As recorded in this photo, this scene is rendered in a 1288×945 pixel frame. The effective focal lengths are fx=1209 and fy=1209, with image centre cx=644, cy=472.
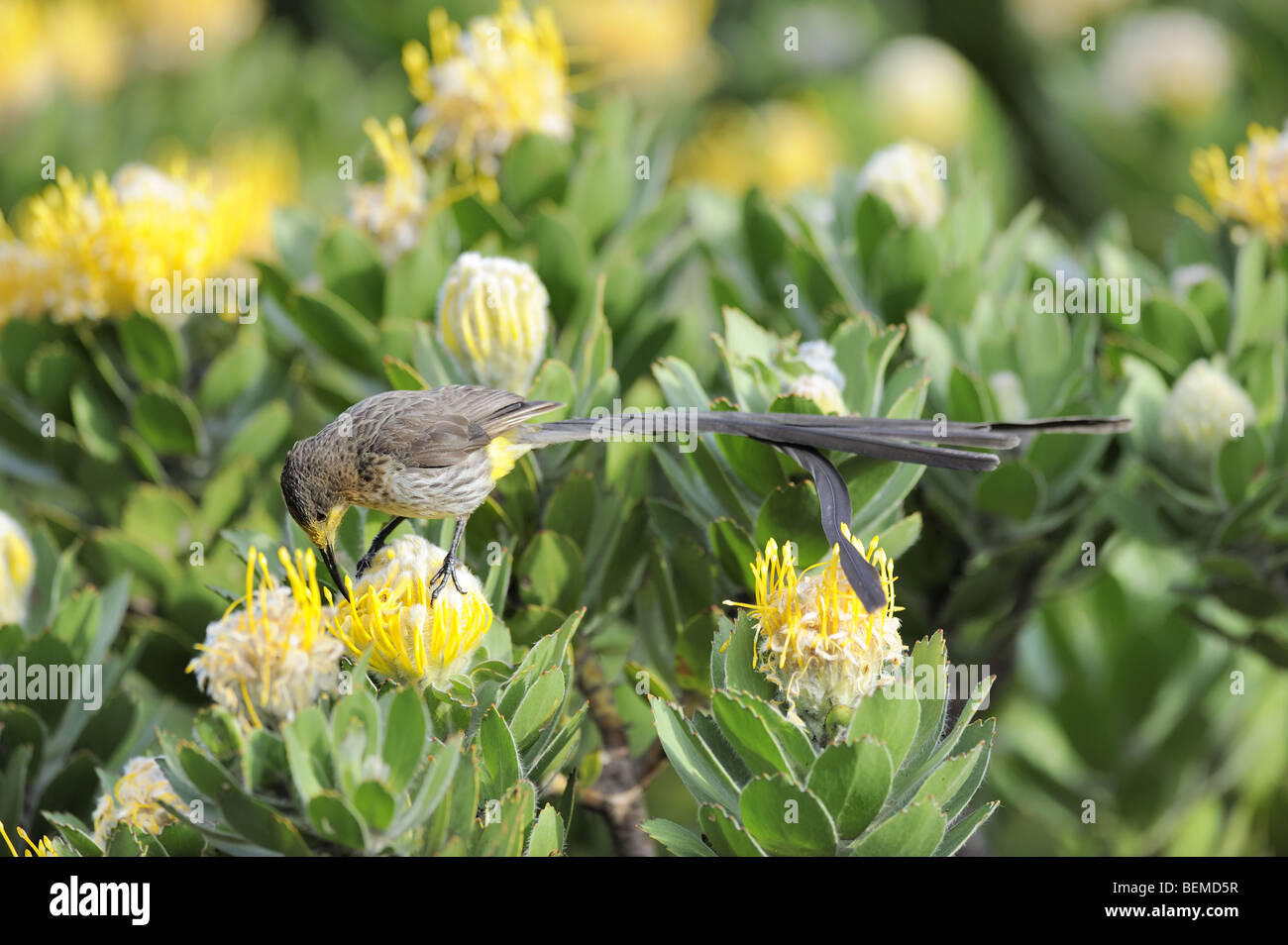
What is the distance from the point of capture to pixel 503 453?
0.86 metres

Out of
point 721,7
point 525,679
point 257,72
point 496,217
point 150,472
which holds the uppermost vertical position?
point 721,7

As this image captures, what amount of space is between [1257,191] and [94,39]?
6.93ft

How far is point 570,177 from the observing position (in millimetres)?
1213

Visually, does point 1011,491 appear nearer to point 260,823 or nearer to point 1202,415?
point 1202,415

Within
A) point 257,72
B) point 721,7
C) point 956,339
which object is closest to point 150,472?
point 956,339

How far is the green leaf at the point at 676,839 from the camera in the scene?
2.37ft

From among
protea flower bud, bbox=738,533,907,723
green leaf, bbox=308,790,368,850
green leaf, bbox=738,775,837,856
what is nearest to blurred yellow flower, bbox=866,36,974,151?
protea flower bud, bbox=738,533,907,723

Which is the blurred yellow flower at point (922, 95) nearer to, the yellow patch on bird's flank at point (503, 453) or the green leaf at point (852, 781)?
the yellow patch on bird's flank at point (503, 453)

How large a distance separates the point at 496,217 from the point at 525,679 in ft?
1.74

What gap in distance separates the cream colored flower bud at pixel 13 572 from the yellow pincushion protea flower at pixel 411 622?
1.28ft

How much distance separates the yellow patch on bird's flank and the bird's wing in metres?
0.01

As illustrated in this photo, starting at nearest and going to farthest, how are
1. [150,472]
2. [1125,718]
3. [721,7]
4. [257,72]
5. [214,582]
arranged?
[214,582]
[150,472]
[1125,718]
[257,72]
[721,7]

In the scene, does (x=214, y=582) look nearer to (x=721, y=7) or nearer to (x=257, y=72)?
(x=257, y=72)
